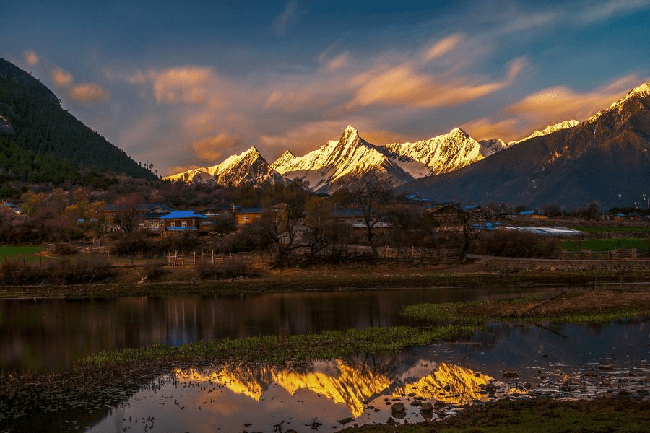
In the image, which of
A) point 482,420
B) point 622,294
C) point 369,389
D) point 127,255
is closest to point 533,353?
point 369,389

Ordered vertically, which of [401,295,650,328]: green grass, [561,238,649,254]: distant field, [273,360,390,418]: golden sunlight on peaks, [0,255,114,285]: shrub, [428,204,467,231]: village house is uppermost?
[428,204,467,231]: village house

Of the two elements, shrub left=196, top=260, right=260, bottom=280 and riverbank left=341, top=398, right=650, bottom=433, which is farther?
shrub left=196, top=260, right=260, bottom=280

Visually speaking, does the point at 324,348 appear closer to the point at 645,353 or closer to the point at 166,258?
the point at 645,353

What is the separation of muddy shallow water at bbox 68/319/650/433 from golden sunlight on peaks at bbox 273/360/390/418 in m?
0.04

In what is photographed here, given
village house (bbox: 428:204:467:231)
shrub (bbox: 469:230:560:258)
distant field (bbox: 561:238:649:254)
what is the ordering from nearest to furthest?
shrub (bbox: 469:230:560:258), village house (bbox: 428:204:467:231), distant field (bbox: 561:238:649:254)

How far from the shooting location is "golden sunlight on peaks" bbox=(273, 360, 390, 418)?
20.8 metres

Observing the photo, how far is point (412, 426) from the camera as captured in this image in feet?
54.8

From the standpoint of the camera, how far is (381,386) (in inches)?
870

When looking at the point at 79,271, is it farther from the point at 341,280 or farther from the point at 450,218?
the point at 450,218

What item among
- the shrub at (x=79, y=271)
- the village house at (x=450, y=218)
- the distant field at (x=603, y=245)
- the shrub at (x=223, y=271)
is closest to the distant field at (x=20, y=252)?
the shrub at (x=79, y=271)

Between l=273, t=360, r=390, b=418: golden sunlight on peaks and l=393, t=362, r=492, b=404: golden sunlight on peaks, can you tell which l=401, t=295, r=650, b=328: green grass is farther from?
l=273, t=360, r=390, b=418: golden sunlight on peaks

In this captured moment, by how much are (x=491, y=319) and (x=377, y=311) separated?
8405 mm

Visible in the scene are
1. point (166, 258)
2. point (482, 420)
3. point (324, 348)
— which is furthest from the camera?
point (166, 258)

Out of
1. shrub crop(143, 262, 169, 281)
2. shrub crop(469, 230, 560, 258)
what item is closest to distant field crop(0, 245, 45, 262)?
shrub crop(143, 262, 169, 281)
